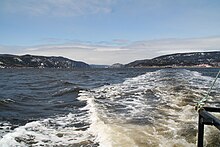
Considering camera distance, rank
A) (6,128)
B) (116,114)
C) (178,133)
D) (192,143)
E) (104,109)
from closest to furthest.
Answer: (192,143) < (178,133) < (6,128) < (116,114) < (104,109)

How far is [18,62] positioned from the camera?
196 meters

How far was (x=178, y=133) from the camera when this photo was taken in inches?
333

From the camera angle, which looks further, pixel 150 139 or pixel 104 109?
pixel 104 109

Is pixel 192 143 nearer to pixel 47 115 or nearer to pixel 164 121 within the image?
pixel 164 121

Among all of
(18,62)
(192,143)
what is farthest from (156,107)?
(18,62)

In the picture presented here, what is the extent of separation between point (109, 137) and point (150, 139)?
1113 millimetres

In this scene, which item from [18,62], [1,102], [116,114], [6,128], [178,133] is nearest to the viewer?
[178,133]

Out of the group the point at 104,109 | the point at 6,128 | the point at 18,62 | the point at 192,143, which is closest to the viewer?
the point at 192,143

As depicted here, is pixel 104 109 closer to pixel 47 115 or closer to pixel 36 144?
pixel 47 115

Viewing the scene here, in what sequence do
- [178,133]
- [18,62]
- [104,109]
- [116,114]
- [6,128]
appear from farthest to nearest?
[18,62], [104,109], [116,114], [6,128], [178,133]

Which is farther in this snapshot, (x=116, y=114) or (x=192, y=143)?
(x=116, y=114)

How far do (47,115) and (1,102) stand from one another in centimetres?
475

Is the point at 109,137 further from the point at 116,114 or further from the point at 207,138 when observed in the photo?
the point at 116,114

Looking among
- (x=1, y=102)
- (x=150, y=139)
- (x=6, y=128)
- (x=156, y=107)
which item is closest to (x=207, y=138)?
(x=150, y=139)
